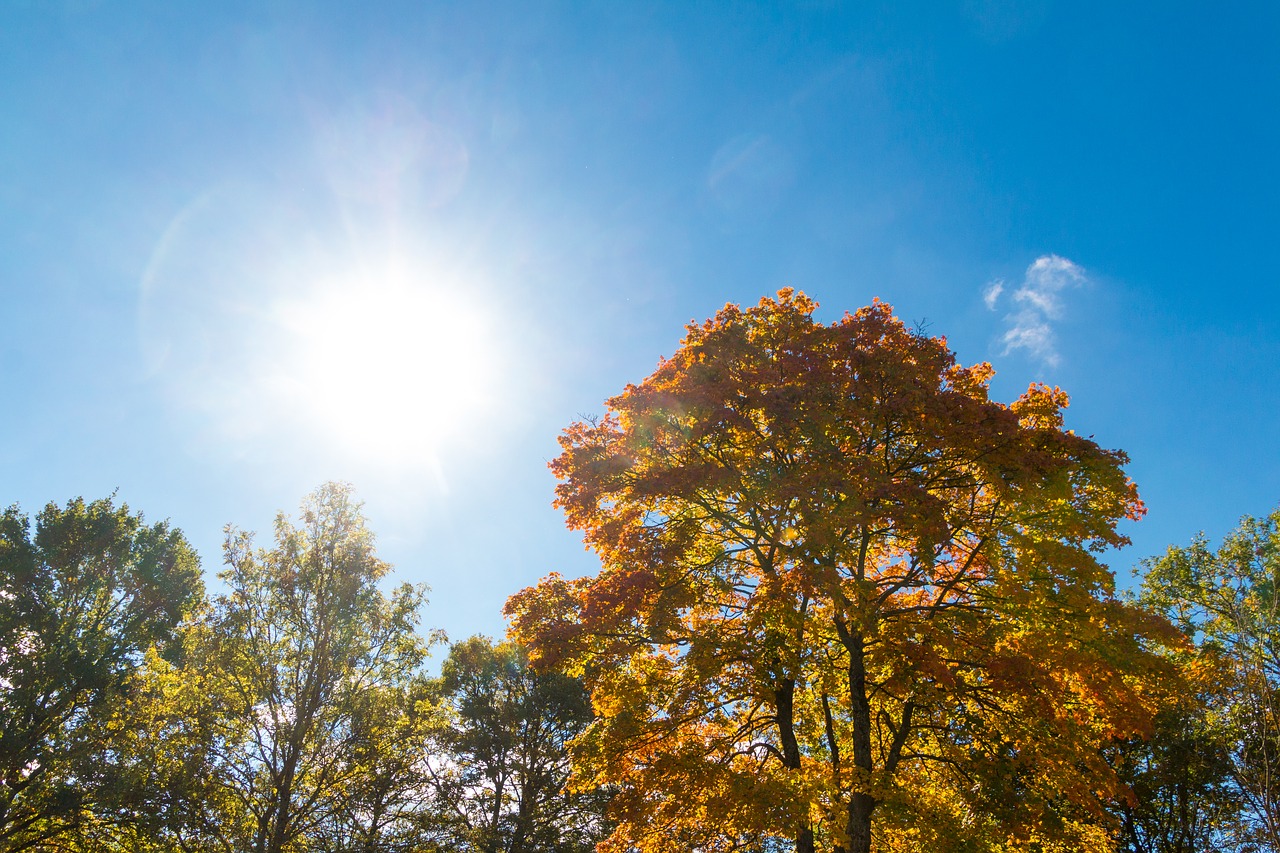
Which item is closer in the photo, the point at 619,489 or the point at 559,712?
the point at 619,489

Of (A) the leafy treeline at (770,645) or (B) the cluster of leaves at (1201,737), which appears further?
(B) the cluster of leaves at (1201,737)

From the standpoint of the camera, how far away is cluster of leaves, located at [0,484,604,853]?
13000 mm

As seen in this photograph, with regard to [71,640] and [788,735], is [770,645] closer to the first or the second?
[788,735]

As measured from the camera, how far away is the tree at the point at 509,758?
75.9 feet

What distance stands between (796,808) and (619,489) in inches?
244

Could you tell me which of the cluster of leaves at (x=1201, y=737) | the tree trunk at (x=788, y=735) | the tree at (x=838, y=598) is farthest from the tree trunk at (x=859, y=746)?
the cluster of leaves at (x=1201, y=737)

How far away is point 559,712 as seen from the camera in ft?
84.3

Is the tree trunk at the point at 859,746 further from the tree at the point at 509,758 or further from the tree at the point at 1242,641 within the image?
the tree at the point at 509,758

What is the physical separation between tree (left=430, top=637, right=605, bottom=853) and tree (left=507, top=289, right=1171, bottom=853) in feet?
42.3

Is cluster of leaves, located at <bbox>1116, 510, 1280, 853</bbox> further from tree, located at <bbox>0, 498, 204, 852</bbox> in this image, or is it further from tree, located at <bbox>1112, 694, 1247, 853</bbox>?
tree, located at <bbox>0, 498, 204, 852</bbox>

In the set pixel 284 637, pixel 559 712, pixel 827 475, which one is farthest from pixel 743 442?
pixel 559 712

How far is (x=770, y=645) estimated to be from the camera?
37.8ft

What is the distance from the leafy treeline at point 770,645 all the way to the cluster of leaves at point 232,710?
0.08m

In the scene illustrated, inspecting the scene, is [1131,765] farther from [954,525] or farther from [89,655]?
[89,655]
